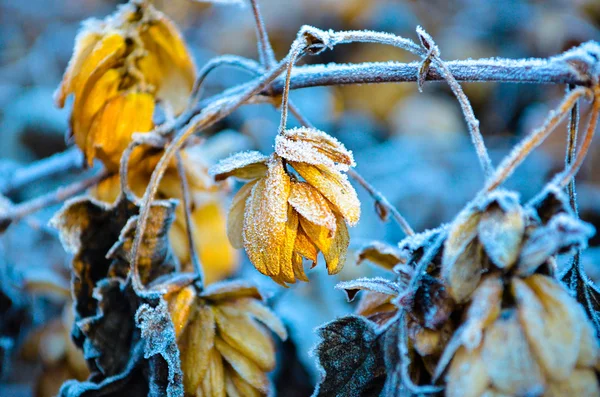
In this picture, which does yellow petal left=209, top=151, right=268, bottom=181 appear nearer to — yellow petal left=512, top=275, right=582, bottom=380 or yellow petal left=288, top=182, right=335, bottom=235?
yellow petal left=288, top=182, right=335, bottom=235

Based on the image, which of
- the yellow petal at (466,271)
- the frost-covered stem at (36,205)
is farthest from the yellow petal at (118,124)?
the yellow petal at (466,271)

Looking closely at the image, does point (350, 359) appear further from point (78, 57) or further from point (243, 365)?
point (78, 57)

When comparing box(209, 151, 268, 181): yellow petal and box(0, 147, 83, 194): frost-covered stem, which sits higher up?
box(0, 147, 83, 194): frost-covered stem

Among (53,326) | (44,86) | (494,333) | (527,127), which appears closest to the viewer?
(494,333)

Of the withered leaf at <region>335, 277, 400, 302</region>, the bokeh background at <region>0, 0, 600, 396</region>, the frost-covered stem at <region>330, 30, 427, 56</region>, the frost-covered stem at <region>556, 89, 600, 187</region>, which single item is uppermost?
the bokeh background at <region>0, 0, 600, 396</region>

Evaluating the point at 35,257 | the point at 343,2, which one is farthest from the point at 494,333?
the point at 343,2

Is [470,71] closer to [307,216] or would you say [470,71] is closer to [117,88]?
[307,216]

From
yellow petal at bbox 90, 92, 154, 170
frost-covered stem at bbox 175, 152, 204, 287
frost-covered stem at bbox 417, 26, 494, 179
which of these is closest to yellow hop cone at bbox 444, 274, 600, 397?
frost-covered stem at bbox 417, 26, 494, 179

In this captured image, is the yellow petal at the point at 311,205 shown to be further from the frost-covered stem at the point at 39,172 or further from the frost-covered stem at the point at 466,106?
the frost-covered stem at the point at 39,172
